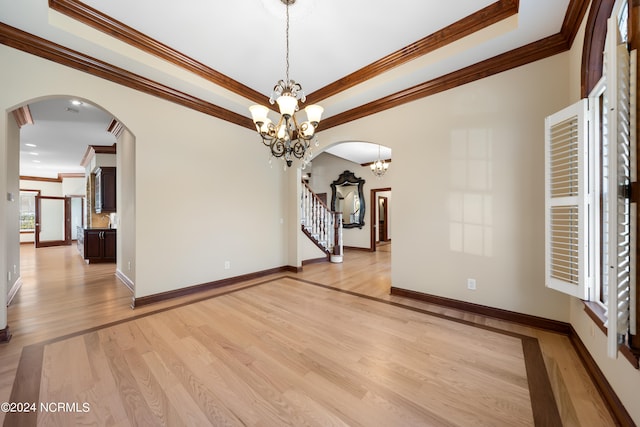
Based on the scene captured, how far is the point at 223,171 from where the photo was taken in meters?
4.17

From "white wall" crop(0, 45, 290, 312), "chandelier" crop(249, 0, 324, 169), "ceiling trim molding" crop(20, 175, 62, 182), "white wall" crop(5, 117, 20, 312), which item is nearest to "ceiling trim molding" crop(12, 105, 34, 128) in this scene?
"white wall" crop(5, 117, 20, 312)

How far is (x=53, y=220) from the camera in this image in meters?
9.98

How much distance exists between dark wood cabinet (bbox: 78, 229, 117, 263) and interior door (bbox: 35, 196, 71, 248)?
234 inches

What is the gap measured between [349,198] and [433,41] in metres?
6.07

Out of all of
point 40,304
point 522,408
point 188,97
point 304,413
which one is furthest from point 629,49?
point 40,304

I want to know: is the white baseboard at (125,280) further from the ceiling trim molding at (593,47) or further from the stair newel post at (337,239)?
the ceiling trim molding at (593,47)

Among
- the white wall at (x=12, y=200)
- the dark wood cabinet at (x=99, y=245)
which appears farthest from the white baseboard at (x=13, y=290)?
the dark wood cabinet at (x=99, y=245)

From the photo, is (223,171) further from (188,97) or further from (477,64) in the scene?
(477,64)

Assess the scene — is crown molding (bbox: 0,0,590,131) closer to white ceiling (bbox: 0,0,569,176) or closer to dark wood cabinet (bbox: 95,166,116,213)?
white ceiling (bbox: 0,0,569,176)

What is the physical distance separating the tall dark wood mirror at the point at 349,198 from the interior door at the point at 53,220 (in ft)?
37.1

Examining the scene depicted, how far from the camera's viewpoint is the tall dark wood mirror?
8352 mm

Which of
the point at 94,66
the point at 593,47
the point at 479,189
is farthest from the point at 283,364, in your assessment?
the point at 94,66

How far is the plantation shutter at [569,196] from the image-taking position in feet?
5.98

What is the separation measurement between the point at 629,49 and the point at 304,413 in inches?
100
